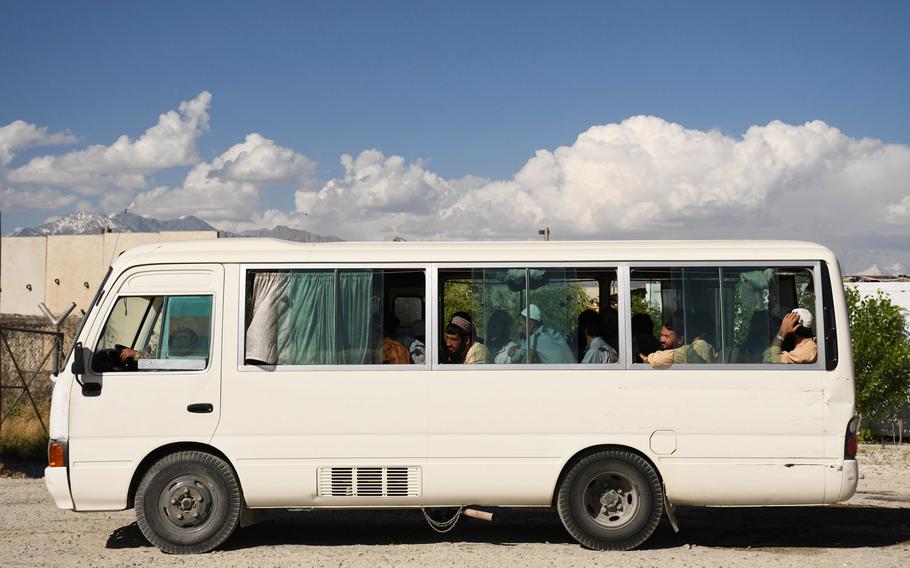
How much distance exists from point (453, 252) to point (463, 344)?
87 centimetres

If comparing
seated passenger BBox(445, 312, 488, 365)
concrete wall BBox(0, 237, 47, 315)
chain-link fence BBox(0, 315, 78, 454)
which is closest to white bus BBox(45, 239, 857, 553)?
seated passenger BBox(445, 312, 488, 365)

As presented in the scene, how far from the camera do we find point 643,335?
9.04 meters

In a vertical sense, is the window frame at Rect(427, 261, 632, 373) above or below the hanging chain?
above

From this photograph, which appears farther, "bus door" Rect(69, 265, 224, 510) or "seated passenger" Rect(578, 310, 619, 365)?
"seated passenger" Rect(578, 310, 619, 365)

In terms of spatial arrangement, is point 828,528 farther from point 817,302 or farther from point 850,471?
point 817,302

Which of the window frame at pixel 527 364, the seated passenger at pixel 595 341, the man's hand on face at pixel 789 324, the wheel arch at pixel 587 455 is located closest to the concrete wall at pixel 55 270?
the window frame at pixel 527 364

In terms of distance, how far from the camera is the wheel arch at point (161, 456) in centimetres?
866

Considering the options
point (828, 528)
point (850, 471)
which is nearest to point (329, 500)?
point (850, 471)

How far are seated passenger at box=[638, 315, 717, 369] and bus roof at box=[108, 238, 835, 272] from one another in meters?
0.65

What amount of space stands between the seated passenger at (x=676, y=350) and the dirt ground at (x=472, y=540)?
1770 mm

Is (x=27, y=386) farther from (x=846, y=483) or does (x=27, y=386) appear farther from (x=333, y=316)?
(x=846, y=483)

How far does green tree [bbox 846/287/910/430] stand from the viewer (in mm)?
18109

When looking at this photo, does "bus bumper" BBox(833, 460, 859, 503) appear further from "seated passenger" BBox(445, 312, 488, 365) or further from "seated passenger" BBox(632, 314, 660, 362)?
"seated passenger" BBox(445, 312, 488, 365)

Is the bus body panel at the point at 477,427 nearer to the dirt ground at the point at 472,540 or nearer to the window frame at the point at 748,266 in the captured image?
the window frame at the point at 748,266
